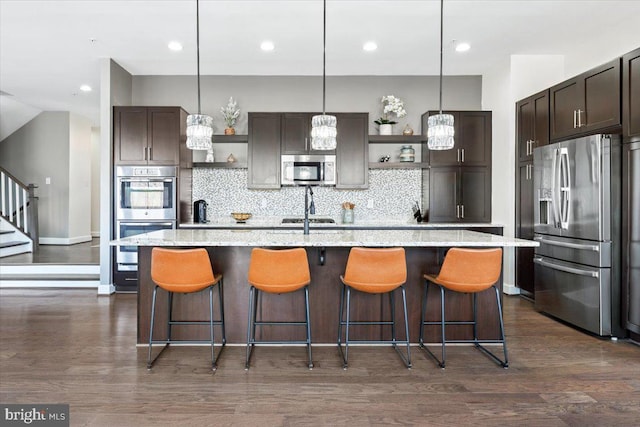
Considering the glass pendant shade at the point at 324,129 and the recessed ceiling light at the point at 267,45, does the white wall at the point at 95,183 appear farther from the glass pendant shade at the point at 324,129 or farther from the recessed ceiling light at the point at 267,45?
the glass pendant shade at the point at 324,129

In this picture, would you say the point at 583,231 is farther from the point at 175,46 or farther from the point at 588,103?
the point at 175,46

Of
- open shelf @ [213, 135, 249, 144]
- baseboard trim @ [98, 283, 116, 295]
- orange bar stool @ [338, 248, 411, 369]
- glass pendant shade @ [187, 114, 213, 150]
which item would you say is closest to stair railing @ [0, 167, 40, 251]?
baseboard trim @ [98, 283, 116, 295]

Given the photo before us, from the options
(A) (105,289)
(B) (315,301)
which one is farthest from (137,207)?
(B) (315,301)

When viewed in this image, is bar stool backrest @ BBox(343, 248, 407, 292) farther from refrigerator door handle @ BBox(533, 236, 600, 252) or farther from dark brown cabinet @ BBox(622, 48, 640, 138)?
dark brown cabinet @ BBox(622, 48, 640, 138)

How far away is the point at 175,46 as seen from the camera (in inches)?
180

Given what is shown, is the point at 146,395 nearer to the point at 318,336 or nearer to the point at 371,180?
the point at 318,336

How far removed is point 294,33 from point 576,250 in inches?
141

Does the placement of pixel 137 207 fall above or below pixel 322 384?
above

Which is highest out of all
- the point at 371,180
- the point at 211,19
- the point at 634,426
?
the point at 211,19

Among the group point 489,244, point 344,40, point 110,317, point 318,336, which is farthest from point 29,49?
point 489,244

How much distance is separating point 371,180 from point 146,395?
4058 millimetres

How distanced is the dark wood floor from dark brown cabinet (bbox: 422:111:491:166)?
2.49 meters

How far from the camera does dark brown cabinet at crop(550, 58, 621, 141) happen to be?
342 cm

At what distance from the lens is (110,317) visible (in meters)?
3.98
